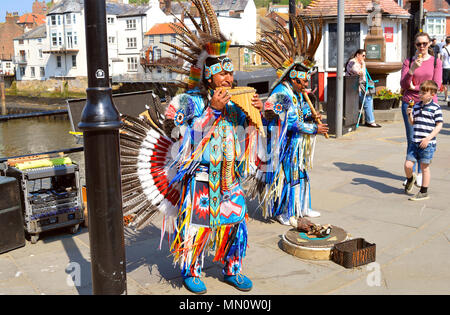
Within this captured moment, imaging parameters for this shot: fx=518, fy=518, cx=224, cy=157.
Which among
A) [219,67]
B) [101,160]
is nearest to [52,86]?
[219,67]

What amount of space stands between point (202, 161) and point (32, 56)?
7482cm

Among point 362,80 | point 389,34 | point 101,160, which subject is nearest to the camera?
point 101,160

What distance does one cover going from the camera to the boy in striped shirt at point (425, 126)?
655cm

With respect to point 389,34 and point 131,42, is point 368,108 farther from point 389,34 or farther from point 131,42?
point 131,42

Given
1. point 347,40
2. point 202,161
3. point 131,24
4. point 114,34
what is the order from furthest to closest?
point 114,34
point 131,24
point 347,40
point 202,161

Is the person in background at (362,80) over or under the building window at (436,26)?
under

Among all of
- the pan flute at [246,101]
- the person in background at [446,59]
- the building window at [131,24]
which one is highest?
the building window at [131,24]

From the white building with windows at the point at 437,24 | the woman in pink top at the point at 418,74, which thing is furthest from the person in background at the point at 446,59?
the white building with windows at the point at 437,24

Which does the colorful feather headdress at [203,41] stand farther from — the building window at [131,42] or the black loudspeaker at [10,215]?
the building window at [131,42]

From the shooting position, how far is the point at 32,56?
2857 inches

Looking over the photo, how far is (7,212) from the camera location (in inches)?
203

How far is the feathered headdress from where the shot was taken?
19.2 ft

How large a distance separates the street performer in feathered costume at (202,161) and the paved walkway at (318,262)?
1.37ft

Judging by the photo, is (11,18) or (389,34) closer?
(389,34)
